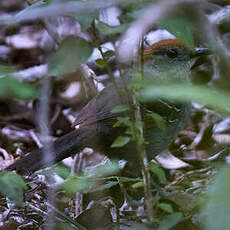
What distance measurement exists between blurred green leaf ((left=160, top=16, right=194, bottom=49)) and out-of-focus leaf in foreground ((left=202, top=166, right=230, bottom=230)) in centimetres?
74

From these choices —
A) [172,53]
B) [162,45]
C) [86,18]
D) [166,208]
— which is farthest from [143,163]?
[172,53]

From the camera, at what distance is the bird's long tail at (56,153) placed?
3.19 metres

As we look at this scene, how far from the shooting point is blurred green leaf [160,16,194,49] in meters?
1.83

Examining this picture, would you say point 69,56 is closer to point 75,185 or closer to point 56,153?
point 75,185

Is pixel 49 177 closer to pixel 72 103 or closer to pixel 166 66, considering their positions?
pixel 166 66

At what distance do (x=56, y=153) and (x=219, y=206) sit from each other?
2188 millimetres

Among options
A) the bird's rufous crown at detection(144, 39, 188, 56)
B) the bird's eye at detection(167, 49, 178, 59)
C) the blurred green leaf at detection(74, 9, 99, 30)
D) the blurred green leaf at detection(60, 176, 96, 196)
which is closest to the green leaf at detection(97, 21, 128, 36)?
the blurred green leaf at detection(74, 9, 99, 30)

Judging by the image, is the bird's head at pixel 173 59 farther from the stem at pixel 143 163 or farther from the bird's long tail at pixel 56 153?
the stem at pixel 143 163

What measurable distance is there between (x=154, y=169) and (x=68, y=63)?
58cm

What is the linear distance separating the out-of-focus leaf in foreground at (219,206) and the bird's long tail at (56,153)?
6.34 feet

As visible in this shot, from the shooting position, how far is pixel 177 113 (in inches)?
141

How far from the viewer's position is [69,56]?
1.89 meters

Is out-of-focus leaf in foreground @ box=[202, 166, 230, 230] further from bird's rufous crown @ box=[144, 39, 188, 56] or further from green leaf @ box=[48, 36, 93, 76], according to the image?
bird's rufous crown @ box=[144, 39, 188, 56]

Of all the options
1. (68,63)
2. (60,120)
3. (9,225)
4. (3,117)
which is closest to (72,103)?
(60,120)
